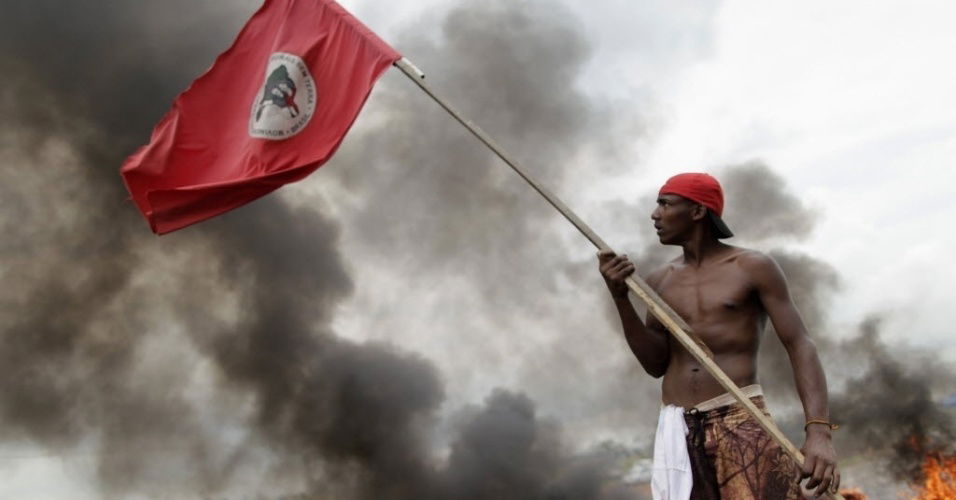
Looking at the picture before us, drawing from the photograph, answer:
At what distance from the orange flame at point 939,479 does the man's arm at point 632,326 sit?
→ 12.8 m

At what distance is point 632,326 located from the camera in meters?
4.48

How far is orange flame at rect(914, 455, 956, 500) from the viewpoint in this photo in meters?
15.3

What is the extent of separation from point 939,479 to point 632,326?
14.9 meters

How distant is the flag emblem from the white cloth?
2.68 metres

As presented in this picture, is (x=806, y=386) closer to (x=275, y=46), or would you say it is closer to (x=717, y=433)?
(x=717, y=433)

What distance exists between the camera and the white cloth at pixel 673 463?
425 cm

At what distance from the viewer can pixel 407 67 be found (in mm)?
5121

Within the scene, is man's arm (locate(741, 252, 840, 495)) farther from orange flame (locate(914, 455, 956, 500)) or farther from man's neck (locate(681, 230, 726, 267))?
orange flame (locate(914, 455, 956, 500))

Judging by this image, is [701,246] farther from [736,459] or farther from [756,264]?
[736,459]

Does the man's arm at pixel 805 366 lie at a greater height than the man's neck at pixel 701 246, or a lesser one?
lesser

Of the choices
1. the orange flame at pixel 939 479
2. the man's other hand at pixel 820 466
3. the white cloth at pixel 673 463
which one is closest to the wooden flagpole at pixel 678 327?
the man's other hand at pixel 820 466

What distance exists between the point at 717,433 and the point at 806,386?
447mm

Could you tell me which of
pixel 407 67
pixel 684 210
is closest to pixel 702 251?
pixel 684 210

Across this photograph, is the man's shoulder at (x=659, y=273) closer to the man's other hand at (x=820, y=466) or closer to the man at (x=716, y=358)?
the man at (x=716, y=358)
